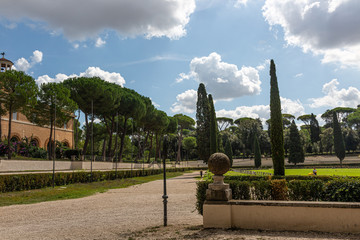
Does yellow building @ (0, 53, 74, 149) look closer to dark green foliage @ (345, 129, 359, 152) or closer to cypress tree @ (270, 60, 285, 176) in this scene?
cypress tree @ (270, 60, 285, 176)

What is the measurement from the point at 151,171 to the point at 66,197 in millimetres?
28268

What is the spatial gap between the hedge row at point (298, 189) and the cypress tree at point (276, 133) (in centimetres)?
1319

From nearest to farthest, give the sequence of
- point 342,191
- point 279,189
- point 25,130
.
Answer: point 342,191, point 279,189, point 25,130

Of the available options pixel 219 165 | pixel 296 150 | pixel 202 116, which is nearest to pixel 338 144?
pixel 296 150

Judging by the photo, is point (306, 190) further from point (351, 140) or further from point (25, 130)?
point (351, 140)

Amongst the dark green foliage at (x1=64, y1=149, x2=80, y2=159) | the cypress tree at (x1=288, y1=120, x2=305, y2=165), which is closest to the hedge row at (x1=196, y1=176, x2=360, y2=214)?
the dark green foliage at (x1=64, y1=149, x2=80, y2=159)

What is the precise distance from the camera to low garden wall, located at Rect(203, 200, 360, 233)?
16.5 ft

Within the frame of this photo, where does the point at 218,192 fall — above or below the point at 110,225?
above

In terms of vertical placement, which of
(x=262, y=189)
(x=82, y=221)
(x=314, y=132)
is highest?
(x=314, y=132)

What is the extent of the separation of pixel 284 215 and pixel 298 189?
5.03 ft

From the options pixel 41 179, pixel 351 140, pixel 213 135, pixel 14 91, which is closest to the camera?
pixel 41 179

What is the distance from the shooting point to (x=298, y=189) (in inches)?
259

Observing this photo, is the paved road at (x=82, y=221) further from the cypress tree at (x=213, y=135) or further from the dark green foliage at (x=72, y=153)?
the dark green foliage at (x=72, y=153)

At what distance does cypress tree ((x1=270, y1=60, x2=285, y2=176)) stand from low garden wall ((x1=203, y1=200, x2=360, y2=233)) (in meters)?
14.9
